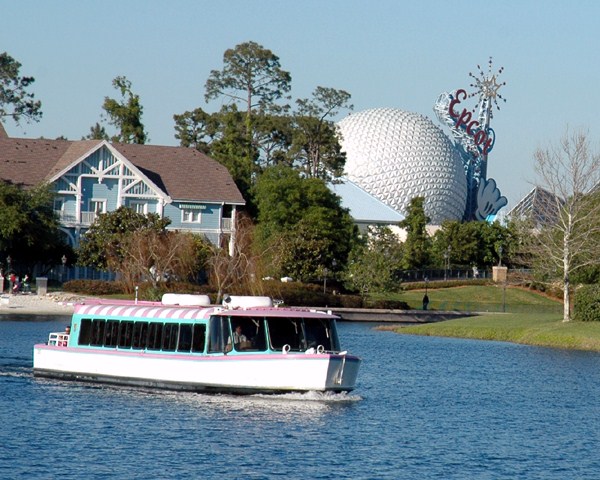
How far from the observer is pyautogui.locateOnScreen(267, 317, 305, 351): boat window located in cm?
3853

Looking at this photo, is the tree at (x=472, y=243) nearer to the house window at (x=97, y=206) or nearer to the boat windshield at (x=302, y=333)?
the house window at (x=97, y=206)

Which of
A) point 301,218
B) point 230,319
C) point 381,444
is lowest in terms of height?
point 381,444

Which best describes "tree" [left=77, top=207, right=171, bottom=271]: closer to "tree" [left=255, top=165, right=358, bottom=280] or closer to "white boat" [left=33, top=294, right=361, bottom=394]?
"tree" [left=255, top=165, right=358, bottom=280]

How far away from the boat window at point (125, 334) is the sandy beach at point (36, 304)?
101 feet

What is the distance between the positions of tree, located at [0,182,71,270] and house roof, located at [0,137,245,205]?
18.7ft

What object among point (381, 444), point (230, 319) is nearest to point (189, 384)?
point (230, 319)

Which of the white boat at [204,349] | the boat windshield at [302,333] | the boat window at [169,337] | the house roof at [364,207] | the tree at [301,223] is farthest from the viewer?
the house roof at [364,207]

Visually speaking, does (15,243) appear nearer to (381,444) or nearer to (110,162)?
(110,162)

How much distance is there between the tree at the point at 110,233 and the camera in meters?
90.4

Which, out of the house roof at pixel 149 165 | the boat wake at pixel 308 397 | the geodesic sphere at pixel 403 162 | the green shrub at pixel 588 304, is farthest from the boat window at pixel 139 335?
the geodesic sphere at pixel 403 162

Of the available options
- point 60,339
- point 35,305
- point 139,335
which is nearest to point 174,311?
point 139,335

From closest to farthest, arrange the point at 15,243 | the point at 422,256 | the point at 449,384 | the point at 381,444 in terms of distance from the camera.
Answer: the point at 381,444 < the point at 449,384 < the point at 15,243 < the point at 422,256

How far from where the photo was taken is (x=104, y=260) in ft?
302

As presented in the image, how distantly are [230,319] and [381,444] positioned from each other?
8558 mm
